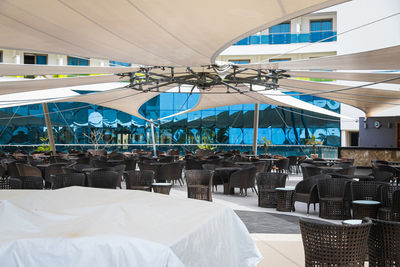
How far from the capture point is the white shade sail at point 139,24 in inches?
191

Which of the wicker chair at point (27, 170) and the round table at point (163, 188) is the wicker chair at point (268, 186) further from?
the wicker chair at point (27, 170)

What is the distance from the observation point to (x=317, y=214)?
27.7 feet

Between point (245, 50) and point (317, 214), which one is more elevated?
point (245, 50)

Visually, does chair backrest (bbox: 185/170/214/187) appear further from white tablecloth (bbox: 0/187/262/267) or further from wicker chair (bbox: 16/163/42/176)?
white tablecloth (bbox: 0/187/262/267)

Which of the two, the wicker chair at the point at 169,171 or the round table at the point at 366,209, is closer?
the round table at the point at 366,209

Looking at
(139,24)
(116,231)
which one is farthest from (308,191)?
(116,231)

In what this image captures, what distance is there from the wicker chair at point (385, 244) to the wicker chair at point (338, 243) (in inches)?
6.3

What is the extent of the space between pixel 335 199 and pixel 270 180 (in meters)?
1.93

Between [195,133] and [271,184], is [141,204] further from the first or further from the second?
[195,133]

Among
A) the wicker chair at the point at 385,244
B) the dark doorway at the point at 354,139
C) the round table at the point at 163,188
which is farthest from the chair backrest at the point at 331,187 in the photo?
the dark doorway at the point at 354,139

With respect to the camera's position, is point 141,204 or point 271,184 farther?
point 271,184

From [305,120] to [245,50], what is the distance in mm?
5873

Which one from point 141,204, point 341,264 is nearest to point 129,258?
point 141,204

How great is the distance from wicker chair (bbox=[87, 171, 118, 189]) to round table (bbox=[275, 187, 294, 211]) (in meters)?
3.21
